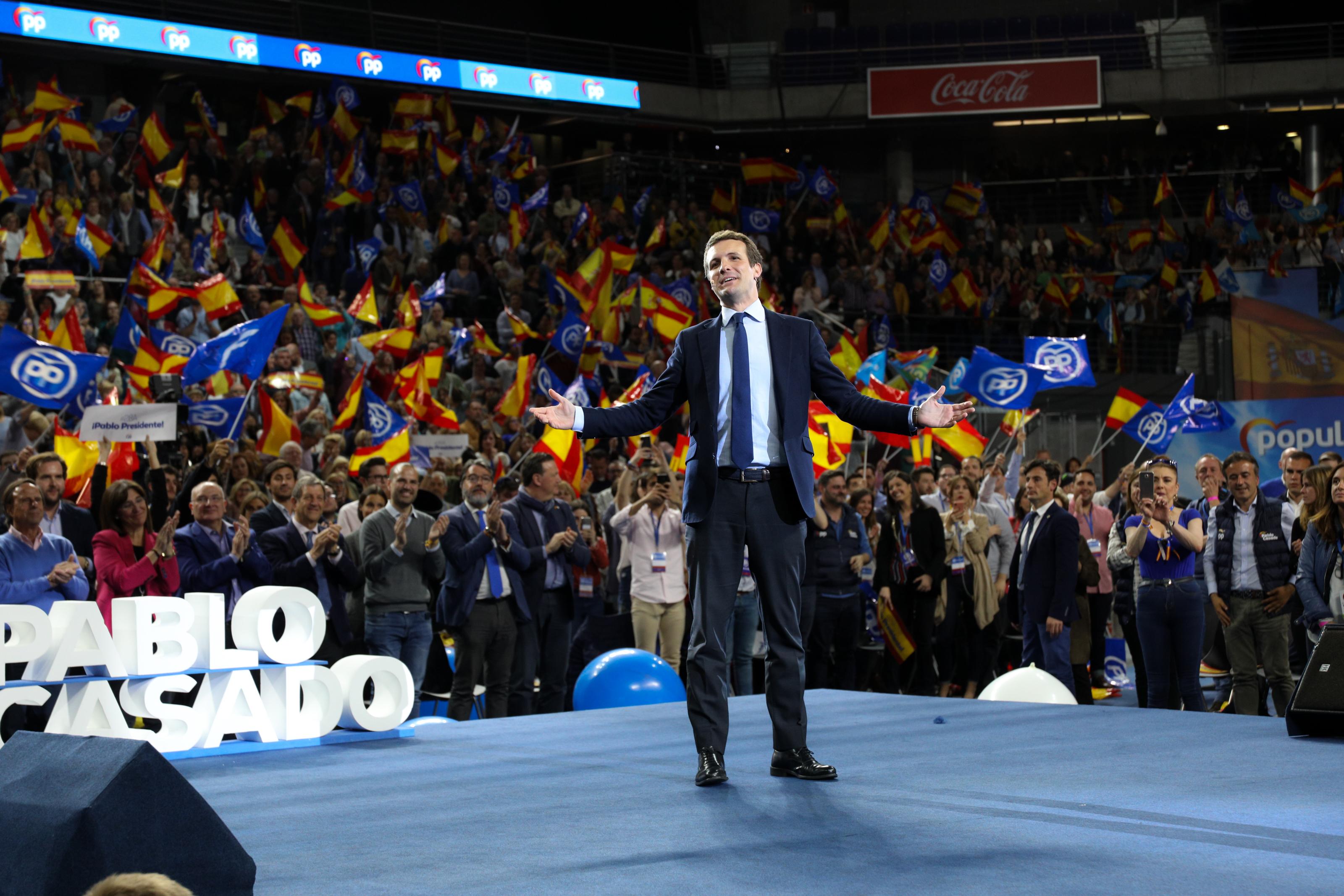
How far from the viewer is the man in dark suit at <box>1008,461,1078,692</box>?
8.89m

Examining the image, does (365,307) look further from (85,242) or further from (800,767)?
(800,767)

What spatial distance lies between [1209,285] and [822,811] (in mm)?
22263

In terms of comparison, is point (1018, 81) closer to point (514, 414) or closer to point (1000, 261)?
point (1000, 261)

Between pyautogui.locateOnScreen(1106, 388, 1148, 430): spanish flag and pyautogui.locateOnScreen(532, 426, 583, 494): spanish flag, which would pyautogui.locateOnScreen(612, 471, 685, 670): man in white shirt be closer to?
pyautogui.locateOnScreen(532, 426, 583, 494): spanish flag

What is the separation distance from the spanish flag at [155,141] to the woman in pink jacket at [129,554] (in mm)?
12580

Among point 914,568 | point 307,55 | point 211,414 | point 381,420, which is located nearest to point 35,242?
point 381,420

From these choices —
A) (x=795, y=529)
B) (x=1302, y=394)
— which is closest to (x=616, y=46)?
(x=1302, y=394)

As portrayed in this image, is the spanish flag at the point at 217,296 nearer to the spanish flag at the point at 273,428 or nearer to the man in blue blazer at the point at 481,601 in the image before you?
the spanish flag at the point at 273,428

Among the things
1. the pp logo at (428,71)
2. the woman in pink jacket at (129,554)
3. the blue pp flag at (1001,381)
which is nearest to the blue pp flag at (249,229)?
the pp logo at (428,71)

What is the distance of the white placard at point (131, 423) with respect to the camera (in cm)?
927

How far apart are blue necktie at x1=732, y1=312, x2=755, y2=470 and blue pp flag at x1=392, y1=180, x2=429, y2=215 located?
1668 cm

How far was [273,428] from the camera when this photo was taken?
1224cm

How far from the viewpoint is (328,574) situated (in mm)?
8172

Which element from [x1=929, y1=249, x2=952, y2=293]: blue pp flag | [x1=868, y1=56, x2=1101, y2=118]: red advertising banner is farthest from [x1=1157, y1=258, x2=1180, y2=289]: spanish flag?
[x1=929, y1=249, x2=952, y2=293]: blue pp flag
